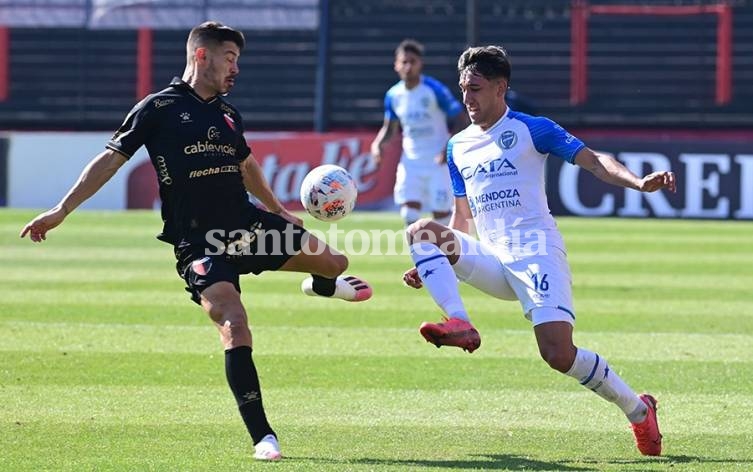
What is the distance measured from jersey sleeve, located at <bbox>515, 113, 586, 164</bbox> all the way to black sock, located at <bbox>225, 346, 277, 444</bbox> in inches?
74.5

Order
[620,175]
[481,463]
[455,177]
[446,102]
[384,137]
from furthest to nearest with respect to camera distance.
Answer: [446,102], [384,137], [455,177], [620,175], [481,463]

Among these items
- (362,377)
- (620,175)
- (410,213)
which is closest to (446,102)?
(410,213)

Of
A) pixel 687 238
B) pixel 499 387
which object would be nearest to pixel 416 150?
pixel 687 238

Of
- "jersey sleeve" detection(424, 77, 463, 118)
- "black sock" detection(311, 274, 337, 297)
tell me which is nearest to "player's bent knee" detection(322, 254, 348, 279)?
Result: "black sock" detection(311, 274, 337, 297)

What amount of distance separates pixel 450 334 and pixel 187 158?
67.2 inches

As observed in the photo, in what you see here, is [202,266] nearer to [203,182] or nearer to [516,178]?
[203,182]

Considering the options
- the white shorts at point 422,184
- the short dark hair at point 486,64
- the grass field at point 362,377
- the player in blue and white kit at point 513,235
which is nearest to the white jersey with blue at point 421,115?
the white shorts at point 422,184

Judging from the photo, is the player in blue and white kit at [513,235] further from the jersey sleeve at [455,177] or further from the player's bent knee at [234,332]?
the player's bent knee at [234,332]

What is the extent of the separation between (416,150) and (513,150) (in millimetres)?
9690

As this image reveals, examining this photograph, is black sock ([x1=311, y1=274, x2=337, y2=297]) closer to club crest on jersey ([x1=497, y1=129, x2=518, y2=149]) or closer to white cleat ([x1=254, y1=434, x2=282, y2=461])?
club crest on jersey ([x1=497, y1=129, x2=518, y2=149])

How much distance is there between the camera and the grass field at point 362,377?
6.78 metres

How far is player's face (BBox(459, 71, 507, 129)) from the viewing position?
719 cm

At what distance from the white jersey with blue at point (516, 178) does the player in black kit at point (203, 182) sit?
1.01m

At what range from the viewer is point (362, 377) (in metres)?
8.98
